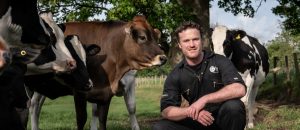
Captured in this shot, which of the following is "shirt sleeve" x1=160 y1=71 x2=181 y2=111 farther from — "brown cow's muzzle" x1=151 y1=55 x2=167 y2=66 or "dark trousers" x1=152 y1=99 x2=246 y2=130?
"brown cow's muzzle" x1=151 y1=55 x2=167 y2=66

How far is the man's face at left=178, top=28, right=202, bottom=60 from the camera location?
5.73m

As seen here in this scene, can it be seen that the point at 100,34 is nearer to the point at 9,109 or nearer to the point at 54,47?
the point at 54,47

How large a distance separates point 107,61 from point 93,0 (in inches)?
395

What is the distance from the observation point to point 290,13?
2009cm

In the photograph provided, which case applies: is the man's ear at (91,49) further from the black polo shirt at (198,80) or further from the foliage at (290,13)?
the foliage at (290,13)

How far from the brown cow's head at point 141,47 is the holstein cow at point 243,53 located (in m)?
2.29

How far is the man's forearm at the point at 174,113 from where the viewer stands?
560 centimetres

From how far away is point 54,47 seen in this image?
312 inches

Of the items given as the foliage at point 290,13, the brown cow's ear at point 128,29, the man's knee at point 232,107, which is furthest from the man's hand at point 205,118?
the foliage at point 290,13

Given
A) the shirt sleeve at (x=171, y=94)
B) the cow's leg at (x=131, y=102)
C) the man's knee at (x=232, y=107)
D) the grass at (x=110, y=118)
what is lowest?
the grass at (x=110, y=118)

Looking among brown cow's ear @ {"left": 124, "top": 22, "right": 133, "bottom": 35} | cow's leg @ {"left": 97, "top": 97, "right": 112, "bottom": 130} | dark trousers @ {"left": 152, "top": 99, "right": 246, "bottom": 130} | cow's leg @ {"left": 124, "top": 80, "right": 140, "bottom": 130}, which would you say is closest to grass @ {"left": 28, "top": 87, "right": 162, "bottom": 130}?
cow's leg @ {"left": 124, "top": 80, "right": 140, "bottom": 130}

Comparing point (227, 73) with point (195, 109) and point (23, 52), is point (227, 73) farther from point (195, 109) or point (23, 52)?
point (23, 52)

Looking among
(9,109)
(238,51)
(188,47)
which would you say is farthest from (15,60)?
(238,51)

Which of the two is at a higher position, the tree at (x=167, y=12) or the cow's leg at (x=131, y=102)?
the tree at (x=167, y=12)
